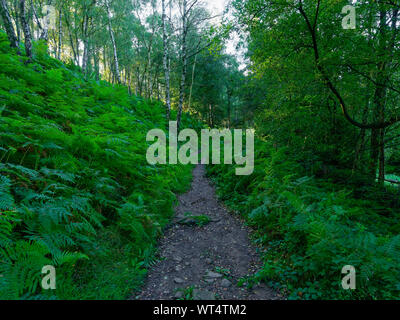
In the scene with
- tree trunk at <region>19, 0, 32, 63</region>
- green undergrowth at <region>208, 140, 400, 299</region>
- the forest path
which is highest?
tree trunk at <region>19, 0, 32, 63</region>

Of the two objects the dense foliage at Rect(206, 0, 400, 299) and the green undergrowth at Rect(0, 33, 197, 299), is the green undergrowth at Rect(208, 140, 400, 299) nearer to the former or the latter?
the dense foliage at Rect(206, 0, 400, 299)

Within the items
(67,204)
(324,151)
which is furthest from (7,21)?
(324,151)

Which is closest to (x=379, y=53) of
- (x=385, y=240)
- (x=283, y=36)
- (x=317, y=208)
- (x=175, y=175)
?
(x=283, y=36)

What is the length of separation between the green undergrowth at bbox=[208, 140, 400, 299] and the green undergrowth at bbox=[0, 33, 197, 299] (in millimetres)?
2130

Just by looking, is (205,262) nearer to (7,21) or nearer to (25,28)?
(25,28)

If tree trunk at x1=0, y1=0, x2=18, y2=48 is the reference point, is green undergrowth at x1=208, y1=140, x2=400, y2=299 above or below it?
below

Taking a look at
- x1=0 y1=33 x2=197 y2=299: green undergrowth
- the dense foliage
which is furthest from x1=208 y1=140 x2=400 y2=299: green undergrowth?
x1=0 y1=33 x2=197 y2=299: green undergrowth

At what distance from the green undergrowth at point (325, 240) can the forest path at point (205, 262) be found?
28 centimetres

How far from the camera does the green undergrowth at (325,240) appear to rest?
2.41m

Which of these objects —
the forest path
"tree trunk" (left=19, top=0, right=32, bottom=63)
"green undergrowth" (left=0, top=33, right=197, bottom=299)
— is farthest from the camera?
"tree trunk" (left=19, top=0, right=32, bottom=63)

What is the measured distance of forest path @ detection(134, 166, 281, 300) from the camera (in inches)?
112

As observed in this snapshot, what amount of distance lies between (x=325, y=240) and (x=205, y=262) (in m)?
1.99

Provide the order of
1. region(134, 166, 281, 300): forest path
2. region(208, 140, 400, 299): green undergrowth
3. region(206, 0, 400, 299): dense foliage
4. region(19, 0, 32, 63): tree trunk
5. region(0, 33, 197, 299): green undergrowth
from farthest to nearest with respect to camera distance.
Answer: 1. region(19, 0, 32, 63): tree trunk
2. region(134, 166, 281, 300): forest path
3. region(206, 0, 400, 299): dense foliage
4. region(208, 140, 400, 299): green undergrowth
5. region(0, 33, 197, 299): green undergrowth
